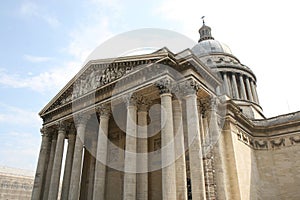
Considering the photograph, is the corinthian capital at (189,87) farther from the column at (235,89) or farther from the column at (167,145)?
the column at (235,89)

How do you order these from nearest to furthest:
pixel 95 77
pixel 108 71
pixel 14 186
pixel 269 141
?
1. pixel 108 71
2. pixel 95 77
3. pixel 269 141
4. pixel 14 186

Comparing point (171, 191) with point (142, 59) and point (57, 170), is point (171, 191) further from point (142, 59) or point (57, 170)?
point (57, 170)

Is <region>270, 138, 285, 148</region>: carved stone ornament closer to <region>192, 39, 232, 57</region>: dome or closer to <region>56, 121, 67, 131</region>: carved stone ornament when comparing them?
<region>192, 39, 232, 57</region>: dome

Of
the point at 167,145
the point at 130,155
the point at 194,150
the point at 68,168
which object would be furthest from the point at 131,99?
the point at 68,168

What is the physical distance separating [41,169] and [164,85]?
12.9 meters

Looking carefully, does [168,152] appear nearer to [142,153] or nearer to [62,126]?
[142,153]

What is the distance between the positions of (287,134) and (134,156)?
1712 cm

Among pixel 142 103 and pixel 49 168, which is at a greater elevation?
pixel 142 103

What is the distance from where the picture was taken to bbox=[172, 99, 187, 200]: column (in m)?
13.1

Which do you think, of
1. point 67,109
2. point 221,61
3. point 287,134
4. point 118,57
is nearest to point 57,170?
point 67,109

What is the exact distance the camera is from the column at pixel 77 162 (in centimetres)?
1690

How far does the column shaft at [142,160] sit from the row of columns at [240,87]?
19298 millimetres

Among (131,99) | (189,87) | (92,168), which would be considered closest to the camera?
(189,87)

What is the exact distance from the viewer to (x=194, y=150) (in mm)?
13836
